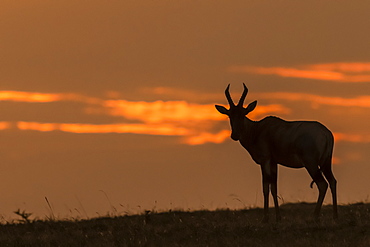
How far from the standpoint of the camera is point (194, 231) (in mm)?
16438

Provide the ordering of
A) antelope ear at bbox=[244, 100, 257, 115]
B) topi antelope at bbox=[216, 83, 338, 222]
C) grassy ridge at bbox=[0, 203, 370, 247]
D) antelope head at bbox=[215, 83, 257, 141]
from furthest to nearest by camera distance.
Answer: antelope ear at bbox=[244, 100, 257, 115]
antelope head at bbox=[215, 83, 257, 141]
topi antelope at bbox=[216, 83, 338, 222]
grassy ridge at bbox=[0, 203, 370, 247]

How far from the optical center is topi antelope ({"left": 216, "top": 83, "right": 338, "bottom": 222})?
19.2 metres

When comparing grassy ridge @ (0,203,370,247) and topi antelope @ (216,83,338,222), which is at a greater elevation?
topi antelope @ (216,83,338,222)

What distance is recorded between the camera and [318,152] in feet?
63.0

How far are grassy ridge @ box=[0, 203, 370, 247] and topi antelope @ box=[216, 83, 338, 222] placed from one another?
102cm

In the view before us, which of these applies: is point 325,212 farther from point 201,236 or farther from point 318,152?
point 201,236

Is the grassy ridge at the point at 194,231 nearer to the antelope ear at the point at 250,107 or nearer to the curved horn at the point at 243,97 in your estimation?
the antelope ear at the point at 250,107

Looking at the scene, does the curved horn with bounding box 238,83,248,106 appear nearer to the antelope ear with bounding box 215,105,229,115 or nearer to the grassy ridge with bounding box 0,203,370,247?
the antelope ear with bounding box 215,105,229,115

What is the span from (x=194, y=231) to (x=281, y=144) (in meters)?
4.23

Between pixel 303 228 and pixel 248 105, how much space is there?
15.1 ft

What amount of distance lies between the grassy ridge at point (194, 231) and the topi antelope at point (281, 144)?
3.34 ft

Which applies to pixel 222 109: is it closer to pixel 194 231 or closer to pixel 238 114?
pixel 238 114

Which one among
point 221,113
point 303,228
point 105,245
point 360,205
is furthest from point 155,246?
point 360,205

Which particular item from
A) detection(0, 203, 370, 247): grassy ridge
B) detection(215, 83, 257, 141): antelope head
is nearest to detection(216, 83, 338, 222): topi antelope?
detection(215, 83, 257, 141): antelope head
